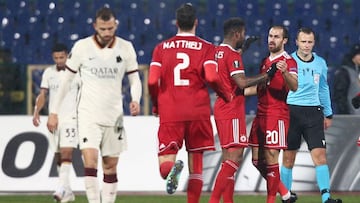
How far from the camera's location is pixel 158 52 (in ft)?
33.7

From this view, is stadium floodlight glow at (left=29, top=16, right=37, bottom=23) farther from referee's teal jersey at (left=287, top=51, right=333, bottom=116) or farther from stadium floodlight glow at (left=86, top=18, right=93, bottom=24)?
referee's teal jersey at (left=287, top=51, right=333, bottom=116)

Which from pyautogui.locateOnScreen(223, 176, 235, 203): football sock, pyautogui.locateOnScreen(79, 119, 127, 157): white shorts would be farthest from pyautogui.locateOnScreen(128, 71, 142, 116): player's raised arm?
pyautogui.locateOnScreen(223, 176, 235, 203): football sock

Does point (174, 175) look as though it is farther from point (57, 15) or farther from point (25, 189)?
point (57, 15)

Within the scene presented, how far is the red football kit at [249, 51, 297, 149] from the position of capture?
11.5m

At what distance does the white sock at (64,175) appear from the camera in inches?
551

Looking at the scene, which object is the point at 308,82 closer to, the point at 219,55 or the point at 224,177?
the point at 219,55

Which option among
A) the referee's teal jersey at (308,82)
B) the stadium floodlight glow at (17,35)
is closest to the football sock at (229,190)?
the referee's teal jersey at (308,82)

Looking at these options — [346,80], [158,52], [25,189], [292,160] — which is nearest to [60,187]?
[25,189]

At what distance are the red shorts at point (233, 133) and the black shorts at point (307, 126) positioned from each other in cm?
167

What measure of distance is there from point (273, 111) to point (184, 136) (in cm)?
146

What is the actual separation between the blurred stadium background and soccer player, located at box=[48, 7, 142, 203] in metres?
8.99

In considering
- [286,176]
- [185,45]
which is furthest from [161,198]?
[185,45]

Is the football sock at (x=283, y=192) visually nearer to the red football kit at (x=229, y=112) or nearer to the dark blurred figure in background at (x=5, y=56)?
the red football kit at (x=229, y=112)

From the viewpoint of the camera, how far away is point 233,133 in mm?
11039
